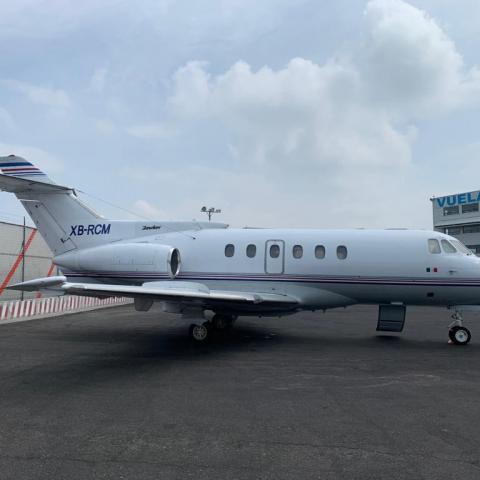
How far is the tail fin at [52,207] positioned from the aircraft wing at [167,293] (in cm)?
401

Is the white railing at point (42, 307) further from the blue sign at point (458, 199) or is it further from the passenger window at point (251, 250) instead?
the blue sign at point (458, 199)

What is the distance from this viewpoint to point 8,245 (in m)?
23.6

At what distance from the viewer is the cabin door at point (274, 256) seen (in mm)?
12438

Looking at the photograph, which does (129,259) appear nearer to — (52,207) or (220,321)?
(220,321)

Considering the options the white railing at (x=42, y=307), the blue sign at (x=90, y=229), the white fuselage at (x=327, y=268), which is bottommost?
the white railing at (x=42, y=307)

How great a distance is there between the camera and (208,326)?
41.8 ft

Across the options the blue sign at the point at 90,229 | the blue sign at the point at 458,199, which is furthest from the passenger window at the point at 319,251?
the blue sign at the point at 458,199

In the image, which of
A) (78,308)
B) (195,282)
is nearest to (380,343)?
(195,282)

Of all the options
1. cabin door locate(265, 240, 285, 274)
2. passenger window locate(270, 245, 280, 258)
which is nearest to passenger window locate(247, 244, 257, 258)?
cabin door locate(265, 240, 285, 274)

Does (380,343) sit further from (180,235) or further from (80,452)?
(80,452)

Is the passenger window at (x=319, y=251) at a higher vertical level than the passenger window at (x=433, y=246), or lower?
lower

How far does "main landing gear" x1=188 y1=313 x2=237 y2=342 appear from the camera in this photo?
453 inches

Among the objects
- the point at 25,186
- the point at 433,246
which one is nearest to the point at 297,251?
the point at 433,246

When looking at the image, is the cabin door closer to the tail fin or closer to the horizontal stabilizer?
the tail fin
